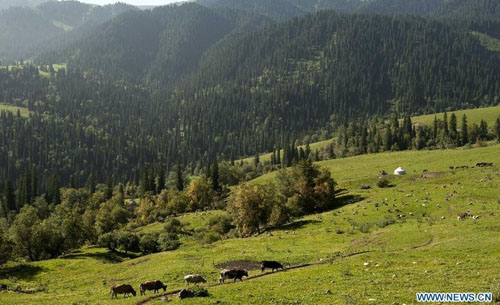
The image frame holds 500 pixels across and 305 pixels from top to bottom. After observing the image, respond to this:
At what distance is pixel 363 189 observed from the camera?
102 metres

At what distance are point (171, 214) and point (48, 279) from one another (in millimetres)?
78577

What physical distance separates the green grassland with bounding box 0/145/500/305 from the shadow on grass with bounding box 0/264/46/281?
152mm

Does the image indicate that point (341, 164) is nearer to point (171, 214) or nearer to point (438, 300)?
point (171, 214)

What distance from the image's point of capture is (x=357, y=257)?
43.4 metres

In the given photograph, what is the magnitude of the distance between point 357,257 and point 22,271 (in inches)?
2242

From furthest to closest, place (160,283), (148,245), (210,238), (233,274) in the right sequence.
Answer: (148,245), (210,238), (233,274), (160,283)

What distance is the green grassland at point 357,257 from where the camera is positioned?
2927 cm

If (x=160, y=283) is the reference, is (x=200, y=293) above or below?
above

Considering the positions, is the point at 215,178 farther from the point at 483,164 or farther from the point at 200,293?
the point at 200,293

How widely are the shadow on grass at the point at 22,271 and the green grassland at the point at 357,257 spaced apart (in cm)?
15

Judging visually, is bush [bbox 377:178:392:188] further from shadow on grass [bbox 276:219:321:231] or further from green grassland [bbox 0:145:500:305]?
shadow on grass [bbox 276:219:321:231]

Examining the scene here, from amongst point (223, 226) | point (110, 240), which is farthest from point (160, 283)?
point (223, 226)

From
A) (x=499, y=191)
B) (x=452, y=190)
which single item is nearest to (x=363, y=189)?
(x=452, y=190)

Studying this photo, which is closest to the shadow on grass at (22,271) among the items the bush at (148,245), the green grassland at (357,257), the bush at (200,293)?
the green grassland at (357,257)
